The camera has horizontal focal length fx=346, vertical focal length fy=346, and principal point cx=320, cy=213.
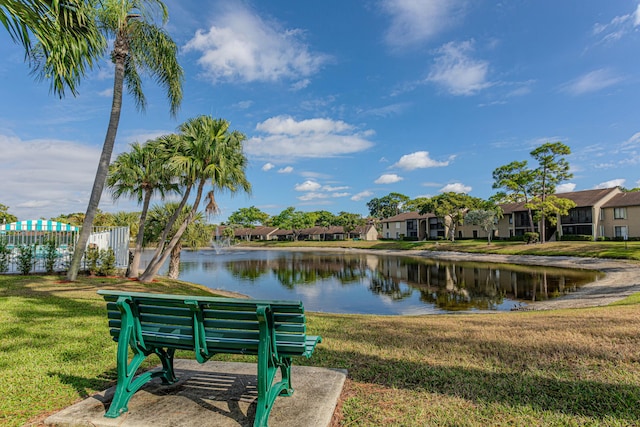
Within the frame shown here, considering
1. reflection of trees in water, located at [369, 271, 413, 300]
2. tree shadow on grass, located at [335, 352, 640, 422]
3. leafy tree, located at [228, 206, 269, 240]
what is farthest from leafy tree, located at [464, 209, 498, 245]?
leafy tree, located at [228, 206, 269, 240]

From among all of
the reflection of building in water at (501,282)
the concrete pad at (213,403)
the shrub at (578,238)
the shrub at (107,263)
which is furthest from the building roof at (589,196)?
the concrete pad at (213,403)

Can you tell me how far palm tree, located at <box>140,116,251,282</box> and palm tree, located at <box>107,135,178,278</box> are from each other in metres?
1.04

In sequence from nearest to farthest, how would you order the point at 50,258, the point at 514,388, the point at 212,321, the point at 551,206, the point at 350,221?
the point at 212,321, the point at 514,388, the point at 50,258, the point at 551,206, the point at 350,221

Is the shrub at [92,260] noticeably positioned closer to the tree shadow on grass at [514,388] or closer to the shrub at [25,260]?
the shrub at [25,260]

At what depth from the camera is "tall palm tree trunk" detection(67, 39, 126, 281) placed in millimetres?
11930

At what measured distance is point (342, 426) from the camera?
287cm

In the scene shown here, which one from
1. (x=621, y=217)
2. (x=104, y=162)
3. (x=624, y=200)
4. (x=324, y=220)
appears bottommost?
(x=621, y=217)

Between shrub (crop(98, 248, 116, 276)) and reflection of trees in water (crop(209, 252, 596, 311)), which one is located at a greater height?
shrub (crop(98, 248, 116, 276))

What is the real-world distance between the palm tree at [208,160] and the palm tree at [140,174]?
1.04m

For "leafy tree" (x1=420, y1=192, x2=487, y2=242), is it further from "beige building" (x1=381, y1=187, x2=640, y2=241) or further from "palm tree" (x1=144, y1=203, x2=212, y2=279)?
"palm tree" (x1=144, y1=203, x2=212, y2=279)

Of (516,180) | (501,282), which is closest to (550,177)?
(516,180)

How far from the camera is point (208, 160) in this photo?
13.8 meters

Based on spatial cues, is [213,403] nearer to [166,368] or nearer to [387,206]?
[166,368]

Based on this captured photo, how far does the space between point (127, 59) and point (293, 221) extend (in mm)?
79715
